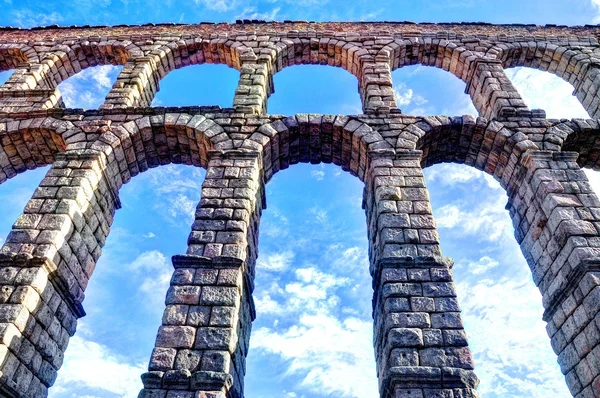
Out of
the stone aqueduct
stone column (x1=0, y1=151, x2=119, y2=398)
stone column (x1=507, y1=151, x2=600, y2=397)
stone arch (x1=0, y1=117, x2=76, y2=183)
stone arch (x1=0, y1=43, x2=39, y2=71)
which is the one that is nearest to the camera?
the stone aqueduct

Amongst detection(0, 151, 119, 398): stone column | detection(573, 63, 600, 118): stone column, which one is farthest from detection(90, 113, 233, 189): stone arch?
detection(573, 63, 600, 118): stone column

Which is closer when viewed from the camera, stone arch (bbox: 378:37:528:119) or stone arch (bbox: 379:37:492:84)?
stone arch (bbox: 378:37:528:119)

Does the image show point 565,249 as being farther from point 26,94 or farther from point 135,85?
point 26,94

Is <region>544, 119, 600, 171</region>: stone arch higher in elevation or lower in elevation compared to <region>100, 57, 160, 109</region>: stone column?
lower

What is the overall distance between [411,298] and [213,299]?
8.96 ft

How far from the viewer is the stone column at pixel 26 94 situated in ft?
34.8

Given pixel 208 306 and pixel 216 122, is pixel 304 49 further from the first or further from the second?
pixel 208 306

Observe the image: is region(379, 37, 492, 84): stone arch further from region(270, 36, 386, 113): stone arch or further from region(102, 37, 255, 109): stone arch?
region(102, 37, 255, 109): stone arch

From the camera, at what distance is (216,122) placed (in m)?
9.88

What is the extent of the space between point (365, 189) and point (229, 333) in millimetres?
4470

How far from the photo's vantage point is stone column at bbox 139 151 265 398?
556 centimetres

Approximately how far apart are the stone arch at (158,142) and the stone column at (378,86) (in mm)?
3443

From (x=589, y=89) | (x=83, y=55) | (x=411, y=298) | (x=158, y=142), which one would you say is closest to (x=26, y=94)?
(x=83, y=55)

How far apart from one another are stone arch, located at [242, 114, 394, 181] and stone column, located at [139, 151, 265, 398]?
982 millimetres
